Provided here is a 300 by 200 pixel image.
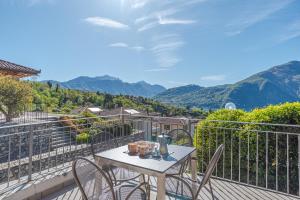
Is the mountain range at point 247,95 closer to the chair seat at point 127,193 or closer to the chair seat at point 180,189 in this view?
the chair seat at point 180,189

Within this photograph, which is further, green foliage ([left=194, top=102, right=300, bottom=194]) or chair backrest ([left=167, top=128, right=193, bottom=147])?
green foliage ([left=194, top=102, right=300, bottom=194])

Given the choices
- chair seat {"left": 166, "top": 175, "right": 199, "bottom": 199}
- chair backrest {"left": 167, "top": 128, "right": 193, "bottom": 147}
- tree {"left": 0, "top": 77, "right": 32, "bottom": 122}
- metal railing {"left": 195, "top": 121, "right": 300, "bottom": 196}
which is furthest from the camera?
tree {"left": 0, "top": 77, "right": 32, "bottom": 122}

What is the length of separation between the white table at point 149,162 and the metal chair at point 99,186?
152 millimetres

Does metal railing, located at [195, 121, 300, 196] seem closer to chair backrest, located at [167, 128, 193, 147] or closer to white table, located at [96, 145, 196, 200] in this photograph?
chair backrest, located at [167, 128, 193, 147]

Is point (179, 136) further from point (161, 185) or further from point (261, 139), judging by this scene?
point (161, 185)

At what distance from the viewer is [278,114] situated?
13.3ft

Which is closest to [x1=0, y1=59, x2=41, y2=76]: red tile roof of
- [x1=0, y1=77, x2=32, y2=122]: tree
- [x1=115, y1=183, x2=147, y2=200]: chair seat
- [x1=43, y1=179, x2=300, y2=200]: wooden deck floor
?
[x1=0, y1=77, x2=32, y2=122]: tree

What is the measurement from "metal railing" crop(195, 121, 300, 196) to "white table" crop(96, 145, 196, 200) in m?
1.72

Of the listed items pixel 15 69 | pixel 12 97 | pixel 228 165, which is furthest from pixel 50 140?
pixel 15 69

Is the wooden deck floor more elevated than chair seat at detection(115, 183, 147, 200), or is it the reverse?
chair seat at detection(115, 183, 147, 200)

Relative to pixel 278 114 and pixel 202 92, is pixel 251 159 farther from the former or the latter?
pixel 202 92

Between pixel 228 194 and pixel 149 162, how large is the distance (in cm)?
180

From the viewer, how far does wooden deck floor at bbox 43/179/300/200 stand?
3.21 meters

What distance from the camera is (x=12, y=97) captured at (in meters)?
12.9
